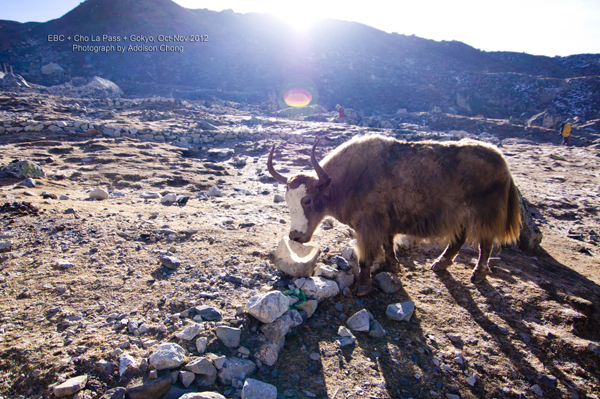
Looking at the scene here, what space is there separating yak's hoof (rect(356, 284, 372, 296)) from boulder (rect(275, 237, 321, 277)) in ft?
2.00

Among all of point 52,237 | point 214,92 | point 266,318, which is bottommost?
point 266,318

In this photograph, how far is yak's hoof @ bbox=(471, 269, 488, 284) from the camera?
3855mm

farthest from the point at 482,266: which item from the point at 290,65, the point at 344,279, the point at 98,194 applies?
the point at 290,65

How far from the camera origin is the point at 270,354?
2.54m

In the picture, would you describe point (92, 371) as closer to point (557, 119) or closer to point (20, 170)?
point (20, 170)

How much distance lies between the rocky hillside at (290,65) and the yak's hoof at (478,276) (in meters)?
26.6

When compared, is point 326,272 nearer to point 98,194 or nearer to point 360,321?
point 360,321

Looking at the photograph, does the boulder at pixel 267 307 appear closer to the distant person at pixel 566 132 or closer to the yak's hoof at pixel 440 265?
the yak's hoof at pixel 440 265

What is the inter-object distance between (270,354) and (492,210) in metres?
3.10

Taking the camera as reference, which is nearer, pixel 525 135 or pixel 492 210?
pixel 492 210

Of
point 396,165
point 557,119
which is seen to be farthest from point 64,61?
point 557,119

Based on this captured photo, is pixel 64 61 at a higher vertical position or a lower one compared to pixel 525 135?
higher

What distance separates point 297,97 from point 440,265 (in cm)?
3171

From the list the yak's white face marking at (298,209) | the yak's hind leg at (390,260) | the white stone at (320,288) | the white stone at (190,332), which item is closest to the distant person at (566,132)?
the yak's hind leg at (390,260)
